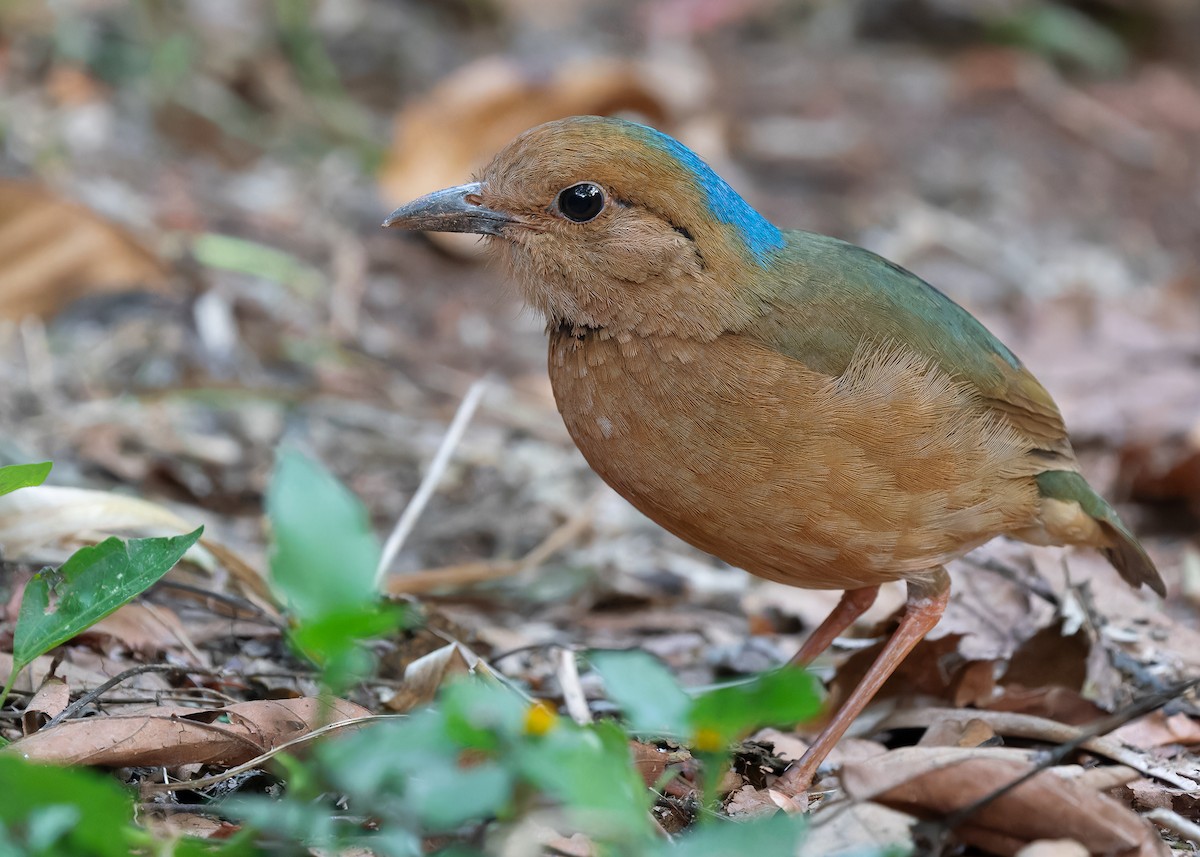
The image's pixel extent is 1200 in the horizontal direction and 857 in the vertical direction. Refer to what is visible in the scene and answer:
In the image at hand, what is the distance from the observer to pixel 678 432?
378cm

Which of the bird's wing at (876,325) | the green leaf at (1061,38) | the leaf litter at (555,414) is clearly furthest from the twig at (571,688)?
the green leaf at (1061,38)

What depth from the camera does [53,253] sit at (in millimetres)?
6996

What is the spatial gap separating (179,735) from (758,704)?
4.80ft

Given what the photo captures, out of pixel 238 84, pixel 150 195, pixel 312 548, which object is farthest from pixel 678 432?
pixel 238 84

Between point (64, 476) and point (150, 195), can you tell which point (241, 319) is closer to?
point (150, 195)

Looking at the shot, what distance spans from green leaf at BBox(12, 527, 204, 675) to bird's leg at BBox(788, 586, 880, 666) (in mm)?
2275

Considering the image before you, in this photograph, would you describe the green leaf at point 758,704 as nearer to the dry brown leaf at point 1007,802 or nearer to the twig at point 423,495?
the dry brown leaf at point 1007,802

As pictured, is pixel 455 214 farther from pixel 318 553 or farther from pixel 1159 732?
pixel 1159 732

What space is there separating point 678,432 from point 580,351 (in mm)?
432

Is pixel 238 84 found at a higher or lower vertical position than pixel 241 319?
higher

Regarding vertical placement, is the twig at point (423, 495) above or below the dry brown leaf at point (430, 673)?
above

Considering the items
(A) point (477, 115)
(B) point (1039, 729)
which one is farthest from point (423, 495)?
(A) point (477, 115)

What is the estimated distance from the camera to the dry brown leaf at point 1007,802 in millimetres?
2766

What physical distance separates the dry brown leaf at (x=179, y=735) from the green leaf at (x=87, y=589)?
7.4 inches
